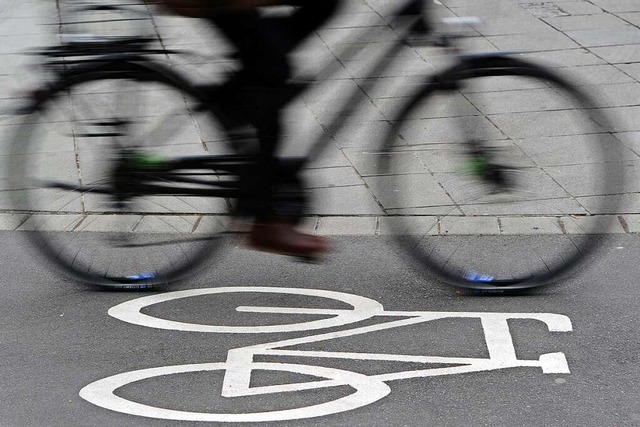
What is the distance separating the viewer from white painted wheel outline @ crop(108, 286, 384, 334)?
433 centimetres

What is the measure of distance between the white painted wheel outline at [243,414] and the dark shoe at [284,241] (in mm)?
581

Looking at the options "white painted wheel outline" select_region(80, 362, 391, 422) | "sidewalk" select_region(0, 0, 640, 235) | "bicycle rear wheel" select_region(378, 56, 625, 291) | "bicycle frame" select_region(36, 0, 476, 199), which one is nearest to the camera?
"white painted wheel outline" select_region(80, 362, 391, 422)

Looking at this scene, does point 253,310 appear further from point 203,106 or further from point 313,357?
point 203,106

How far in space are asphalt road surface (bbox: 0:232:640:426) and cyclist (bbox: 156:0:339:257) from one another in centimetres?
36

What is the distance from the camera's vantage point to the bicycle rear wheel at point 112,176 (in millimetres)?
4324

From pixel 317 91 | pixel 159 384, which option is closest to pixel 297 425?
pixel 159 384

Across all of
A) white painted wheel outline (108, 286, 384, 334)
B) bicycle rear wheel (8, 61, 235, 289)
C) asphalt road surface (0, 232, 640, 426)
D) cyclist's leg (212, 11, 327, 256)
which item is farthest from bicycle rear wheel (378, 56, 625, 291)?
bicycle rear wheel (8, 61, 235, 289)

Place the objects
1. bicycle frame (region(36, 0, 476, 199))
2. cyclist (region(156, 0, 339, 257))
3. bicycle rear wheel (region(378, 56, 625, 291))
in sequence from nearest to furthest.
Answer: cyclist (region(156, 0, 339, 257)) < bicycle frame (region(36, 0, 476, 199)) < bicycle rear wheel (region(378, 56, 625, 291))

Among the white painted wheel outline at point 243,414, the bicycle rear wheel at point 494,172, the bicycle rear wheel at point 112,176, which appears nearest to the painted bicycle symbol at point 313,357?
the white painted wheel outline at point 243,414

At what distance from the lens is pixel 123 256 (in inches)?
187

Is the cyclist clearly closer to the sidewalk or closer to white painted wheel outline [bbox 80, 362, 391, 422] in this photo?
the sidewalk

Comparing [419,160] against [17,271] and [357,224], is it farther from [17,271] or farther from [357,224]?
[17,271]

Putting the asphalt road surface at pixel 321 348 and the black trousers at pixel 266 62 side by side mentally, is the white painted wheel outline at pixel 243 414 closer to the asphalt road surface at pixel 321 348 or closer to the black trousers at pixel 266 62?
the asphalt road surface at pixel 321 348

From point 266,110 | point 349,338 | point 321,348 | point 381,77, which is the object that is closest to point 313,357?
point 321,348
